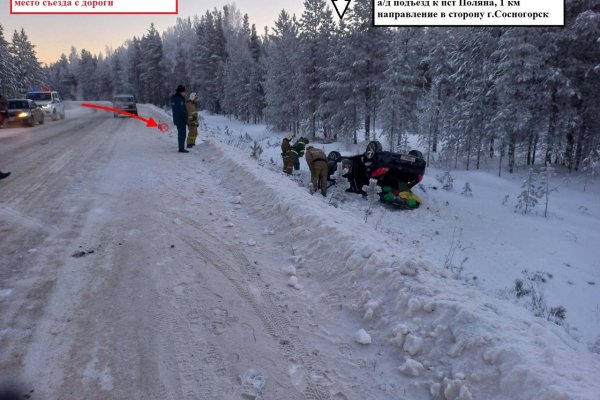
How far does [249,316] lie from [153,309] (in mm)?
925

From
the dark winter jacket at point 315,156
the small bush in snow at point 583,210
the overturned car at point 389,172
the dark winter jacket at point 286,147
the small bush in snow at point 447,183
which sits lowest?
the small bush in snow at point 583,210

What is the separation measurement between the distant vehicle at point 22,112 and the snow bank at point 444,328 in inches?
979

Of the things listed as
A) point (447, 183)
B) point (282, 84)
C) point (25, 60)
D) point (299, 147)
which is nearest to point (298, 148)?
point (299, 147)

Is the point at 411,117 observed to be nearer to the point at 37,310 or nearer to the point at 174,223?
the point at 174,223

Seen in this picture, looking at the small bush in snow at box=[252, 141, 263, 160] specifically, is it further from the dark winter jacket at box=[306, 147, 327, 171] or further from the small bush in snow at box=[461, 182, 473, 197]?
the small bush in snow at box=[461, 182, 473, 197]

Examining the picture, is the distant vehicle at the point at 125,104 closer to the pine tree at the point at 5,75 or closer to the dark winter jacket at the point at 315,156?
the pine tree at the point at 5,75

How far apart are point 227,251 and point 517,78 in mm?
19283

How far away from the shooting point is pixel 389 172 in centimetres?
1142

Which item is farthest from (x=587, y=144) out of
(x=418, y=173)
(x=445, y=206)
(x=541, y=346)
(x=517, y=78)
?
(x=541, y=346)

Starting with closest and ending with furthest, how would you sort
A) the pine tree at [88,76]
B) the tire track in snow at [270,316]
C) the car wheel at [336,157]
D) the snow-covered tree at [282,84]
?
the tire track in snow at [270,316] < the car wheel at [336,157] < the snow-covered tree at [282,84] < the pine tree at [88,76]

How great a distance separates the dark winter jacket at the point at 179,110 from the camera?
1320 cm

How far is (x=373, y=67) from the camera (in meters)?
28.9

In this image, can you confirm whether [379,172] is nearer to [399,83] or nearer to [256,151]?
[256,151]

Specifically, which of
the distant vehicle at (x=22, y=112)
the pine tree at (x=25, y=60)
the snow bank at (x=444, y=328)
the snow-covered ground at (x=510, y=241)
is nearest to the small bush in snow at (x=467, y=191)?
the snow-covered ground at (x=510, y=241)
